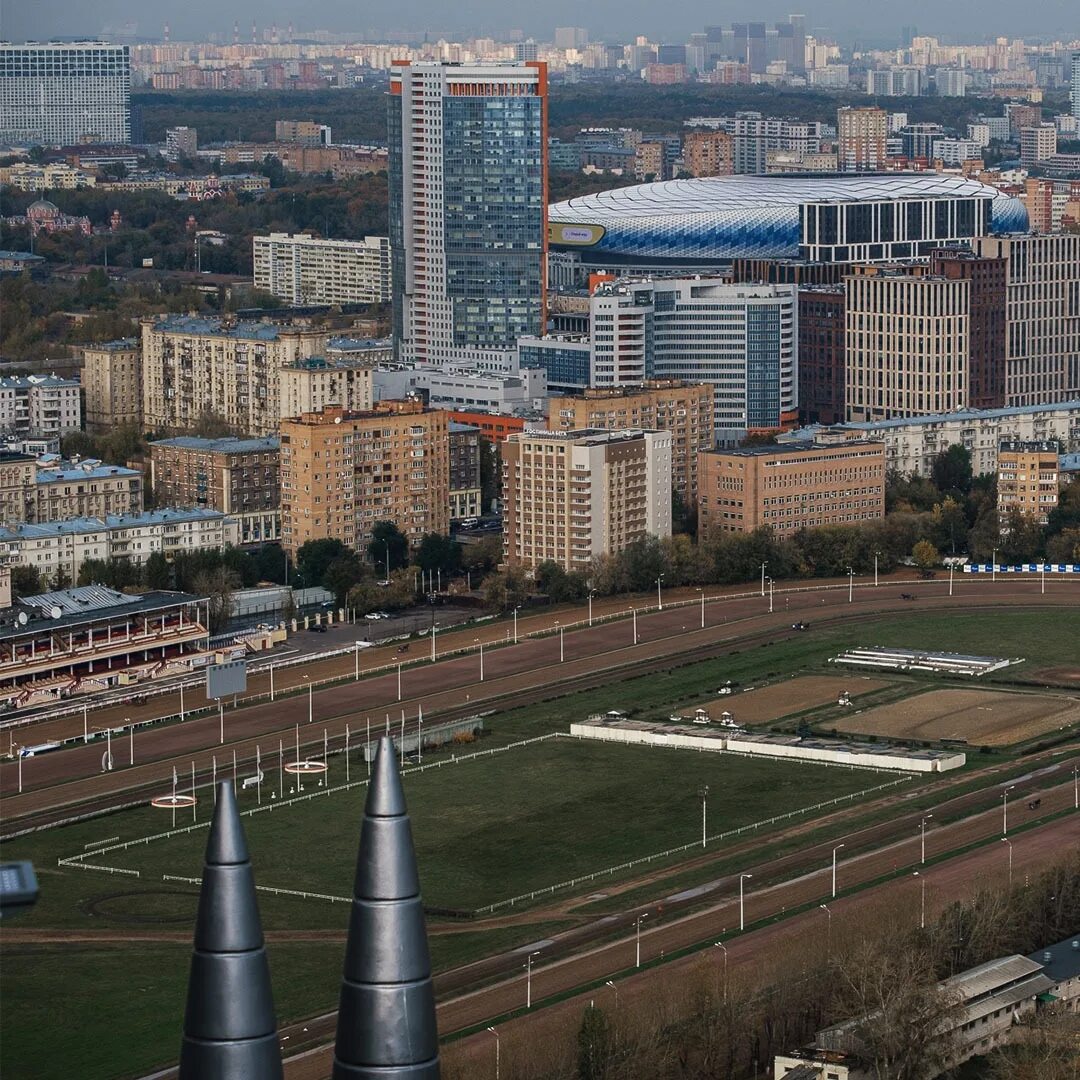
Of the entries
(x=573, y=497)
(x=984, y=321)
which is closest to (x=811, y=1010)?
(x=573, y=497)

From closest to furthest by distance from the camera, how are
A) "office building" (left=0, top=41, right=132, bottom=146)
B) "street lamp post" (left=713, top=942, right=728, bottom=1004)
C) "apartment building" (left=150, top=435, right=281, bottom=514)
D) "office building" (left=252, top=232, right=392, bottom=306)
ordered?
"street lamp post" (left=713, top=942, right=728, bottom=1004) → "apartment building" (left=150, top=435, right=281, bottom=514) → "office building" (left=252, top=232, right=392, bottom=306) → "office building" (left=0, top=41, right=132, bottom=146)

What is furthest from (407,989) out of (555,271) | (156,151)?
(156,151)

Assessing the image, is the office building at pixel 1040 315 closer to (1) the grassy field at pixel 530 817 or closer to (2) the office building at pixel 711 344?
(2) the office building at pixel 711 344

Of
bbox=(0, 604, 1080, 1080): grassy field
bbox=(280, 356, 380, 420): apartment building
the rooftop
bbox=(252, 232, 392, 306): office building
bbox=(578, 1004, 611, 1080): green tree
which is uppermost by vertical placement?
bbox=(252, 232, 392, 306): office building

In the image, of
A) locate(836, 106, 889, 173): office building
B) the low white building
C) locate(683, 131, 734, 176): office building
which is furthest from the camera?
locate(683, 131, 734, 176): office building

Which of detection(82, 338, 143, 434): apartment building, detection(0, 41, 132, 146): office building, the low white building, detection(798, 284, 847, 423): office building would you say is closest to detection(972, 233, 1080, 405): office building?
the low white building

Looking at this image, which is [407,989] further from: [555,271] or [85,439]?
[555,271]

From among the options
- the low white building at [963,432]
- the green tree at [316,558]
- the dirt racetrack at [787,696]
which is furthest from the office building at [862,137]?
the dirt racetrack at [787,696]

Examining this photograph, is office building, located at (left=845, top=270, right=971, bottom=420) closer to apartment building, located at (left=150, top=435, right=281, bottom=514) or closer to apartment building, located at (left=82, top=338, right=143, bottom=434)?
apartment building, located at (left=150, top=435, right=281, bottom=514)
